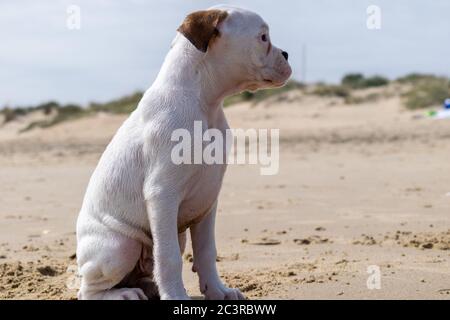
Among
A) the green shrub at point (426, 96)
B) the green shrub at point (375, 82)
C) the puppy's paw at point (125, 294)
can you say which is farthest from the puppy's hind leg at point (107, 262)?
the green shrub at point (375, 82)

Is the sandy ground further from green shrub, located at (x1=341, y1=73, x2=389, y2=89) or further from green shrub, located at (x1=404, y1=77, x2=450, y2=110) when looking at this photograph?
green shrub, located at (x1=341, y1=73, x2=389, y2=89)

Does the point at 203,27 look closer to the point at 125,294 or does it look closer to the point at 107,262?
the point at 107,262

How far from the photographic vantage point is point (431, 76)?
33469 millimetres

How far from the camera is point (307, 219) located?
8.35 metres

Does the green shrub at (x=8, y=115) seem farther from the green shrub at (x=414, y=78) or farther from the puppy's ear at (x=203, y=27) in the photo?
the puppy's ear at (x=203, y=27)

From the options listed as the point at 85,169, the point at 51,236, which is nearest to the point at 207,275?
the point at 51,236

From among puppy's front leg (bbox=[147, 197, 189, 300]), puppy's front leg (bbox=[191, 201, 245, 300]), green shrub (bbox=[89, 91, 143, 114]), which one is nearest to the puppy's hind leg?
puppy's front leg (bbox=[147, 197, 189, 300])

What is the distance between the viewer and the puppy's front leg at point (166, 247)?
4.39m

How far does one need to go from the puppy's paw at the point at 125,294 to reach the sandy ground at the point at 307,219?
870 mm

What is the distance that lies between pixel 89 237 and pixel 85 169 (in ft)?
33.6

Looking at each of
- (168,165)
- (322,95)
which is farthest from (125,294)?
(322,95)

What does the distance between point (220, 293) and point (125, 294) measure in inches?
22.0

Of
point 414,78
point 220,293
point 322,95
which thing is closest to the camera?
point 220,293

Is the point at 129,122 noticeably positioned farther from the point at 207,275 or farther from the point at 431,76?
the point at 431,76
